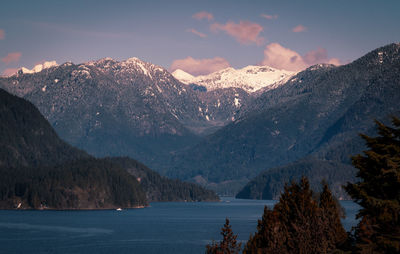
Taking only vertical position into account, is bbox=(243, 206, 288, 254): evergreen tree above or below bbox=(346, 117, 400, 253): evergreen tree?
below

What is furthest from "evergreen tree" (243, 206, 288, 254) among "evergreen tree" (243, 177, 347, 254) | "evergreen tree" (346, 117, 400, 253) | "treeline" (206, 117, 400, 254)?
"evergreen tree" (346, 117, 400, 253)

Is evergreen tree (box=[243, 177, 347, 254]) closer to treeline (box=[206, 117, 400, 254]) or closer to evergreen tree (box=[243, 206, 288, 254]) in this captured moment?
evergreen tree (box=[243, 206, 288, 254])

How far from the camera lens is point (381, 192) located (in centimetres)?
5250

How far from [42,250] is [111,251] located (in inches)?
711

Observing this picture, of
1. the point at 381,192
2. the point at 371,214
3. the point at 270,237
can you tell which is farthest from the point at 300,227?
the point at 371,214

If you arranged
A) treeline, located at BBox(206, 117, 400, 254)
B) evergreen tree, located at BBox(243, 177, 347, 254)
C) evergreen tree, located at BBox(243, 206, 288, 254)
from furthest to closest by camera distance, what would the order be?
evergreen tree, located at BBox(243, 206, 288, 254) → evergreen tree, located at BBox(243, 177, 347, 254) → treeline, located at BBox(206, 117, 400, 254)

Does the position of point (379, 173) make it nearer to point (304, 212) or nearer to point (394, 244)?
point (394, 244)

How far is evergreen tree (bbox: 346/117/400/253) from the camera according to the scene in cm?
4838

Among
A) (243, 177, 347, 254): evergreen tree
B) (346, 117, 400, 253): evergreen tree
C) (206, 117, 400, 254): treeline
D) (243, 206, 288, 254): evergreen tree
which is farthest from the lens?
(243, 206, 288, 254): evergreen tree

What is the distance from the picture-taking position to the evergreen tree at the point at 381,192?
48.4 metres

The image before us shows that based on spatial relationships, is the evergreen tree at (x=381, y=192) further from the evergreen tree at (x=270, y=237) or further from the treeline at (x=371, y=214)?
the evergreen tree at (x=270, y=237)

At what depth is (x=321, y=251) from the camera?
69625 millimetres

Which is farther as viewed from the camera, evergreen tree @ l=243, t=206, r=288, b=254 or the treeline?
evergreen tree @ l=243, t=206, r=288, b=254

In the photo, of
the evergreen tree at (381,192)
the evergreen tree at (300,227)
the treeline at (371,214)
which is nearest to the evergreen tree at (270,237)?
the evergreen tree at (300,227)
